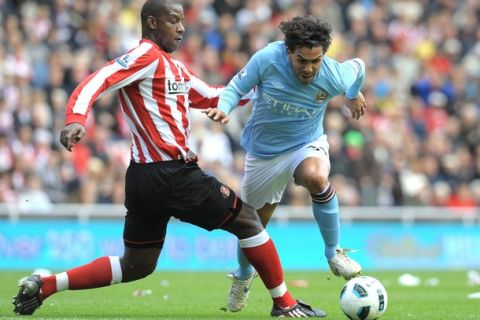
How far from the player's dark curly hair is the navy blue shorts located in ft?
4.57

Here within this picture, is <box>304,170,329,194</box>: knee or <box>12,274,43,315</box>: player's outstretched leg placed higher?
<box>304,170,329,194</box>: knee

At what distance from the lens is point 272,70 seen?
388 inches

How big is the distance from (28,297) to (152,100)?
1.90 m

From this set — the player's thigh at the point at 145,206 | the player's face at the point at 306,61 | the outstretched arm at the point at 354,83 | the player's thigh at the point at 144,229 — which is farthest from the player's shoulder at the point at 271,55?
the player's thigh at the point at 144,229

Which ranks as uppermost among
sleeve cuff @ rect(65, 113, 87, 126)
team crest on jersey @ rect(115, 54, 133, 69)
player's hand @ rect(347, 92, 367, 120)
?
team crest on jersey @ rect(115, 54, 133, 69)

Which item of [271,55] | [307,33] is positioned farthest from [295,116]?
[307,33]

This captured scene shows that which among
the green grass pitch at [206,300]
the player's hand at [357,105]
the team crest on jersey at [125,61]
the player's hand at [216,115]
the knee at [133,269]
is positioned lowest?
the green grass pitch at [206,300]

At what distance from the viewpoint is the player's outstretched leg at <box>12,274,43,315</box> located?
919 cm

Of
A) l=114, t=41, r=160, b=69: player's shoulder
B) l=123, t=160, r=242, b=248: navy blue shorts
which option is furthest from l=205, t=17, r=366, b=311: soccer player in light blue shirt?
l=114, t=41, r=160, b=69: player's shoulder

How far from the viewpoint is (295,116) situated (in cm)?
1004

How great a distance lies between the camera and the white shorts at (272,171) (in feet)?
33.2

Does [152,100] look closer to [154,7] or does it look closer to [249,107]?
[154,7]

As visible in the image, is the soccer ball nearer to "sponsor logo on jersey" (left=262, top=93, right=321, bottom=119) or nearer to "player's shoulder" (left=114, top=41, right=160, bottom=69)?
"sponsor logo on jersey" (left=262, top=93, right=321, bottom=119)

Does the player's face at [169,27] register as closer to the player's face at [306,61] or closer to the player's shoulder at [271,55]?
the player's shoulder at [271,55]
